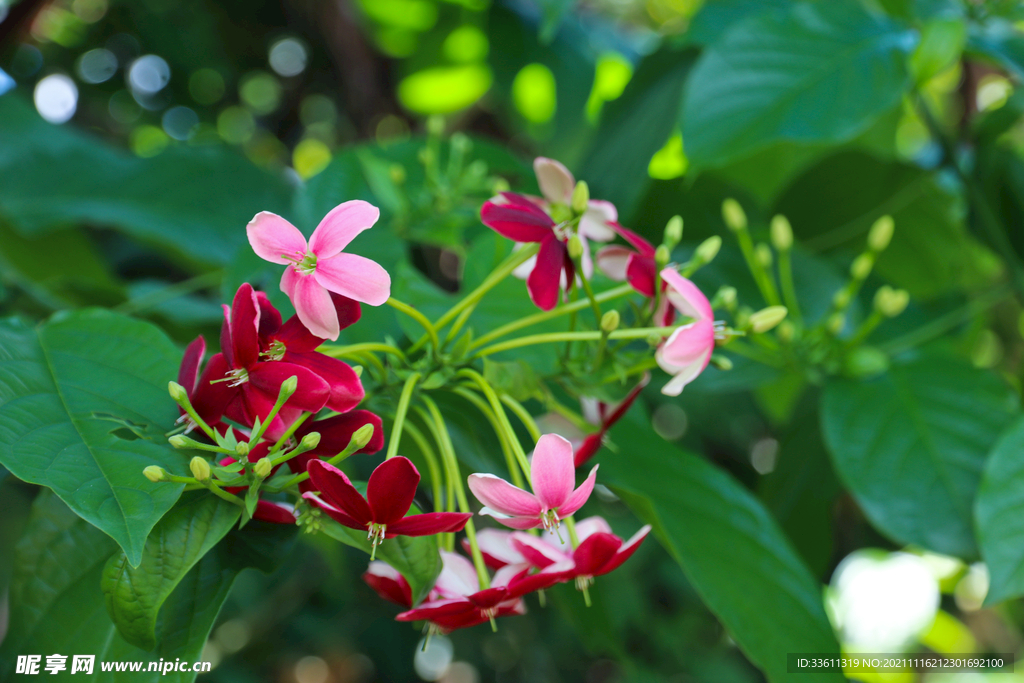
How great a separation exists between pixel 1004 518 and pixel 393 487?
538mm

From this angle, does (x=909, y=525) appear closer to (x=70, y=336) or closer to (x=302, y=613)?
(x=70, y=336)

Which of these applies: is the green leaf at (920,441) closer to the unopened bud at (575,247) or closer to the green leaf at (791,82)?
the green leaf at (791,82)

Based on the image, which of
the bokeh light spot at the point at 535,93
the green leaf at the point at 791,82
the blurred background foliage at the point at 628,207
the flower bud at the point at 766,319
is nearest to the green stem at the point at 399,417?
the blurred background foliage at the point at 628,207

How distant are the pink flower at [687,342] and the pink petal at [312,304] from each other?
0.62 ft

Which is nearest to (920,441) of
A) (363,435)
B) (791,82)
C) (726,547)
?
(726,547)

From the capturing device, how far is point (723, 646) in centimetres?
160

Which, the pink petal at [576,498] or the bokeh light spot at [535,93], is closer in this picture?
the pink petal at [576,498]

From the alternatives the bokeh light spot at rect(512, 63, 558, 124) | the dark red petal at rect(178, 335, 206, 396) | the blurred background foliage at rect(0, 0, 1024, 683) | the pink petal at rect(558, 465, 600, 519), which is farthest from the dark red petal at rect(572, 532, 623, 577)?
the bokeh light spot at rect(512, 63, 558, 124)

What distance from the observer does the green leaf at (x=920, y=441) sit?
0.65 m

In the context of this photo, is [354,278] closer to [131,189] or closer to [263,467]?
[263,467]

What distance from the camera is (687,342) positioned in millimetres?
393

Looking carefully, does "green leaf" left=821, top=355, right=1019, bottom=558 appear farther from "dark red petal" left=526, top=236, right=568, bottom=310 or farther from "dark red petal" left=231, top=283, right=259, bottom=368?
"dark red petal" left=231, top=283, right=259, bottom=368

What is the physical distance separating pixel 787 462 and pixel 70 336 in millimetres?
860


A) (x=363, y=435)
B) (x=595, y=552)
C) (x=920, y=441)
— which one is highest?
(x=363, y=435)
